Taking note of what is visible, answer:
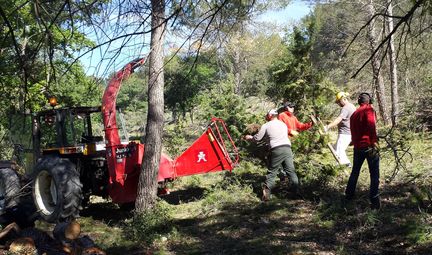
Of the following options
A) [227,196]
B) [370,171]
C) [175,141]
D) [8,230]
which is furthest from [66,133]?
[370,171]

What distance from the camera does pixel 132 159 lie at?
7266 mm

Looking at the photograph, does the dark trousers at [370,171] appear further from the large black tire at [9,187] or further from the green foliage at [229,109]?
the large black tire at [9,187]

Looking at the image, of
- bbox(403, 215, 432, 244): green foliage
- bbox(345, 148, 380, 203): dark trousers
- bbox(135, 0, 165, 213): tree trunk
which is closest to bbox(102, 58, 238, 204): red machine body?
bbox(135, 0, 165, 213): tree trunk

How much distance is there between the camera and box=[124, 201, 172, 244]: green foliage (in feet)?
20.7

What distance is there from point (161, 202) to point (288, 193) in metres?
2.24

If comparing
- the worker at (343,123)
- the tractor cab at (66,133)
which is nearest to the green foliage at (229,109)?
the worker at (343,123)

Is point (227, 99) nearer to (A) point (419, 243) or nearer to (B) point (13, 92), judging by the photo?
(A) point (419, 243)

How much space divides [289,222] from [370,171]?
1.33m

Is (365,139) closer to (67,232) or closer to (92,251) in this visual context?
(92,251)

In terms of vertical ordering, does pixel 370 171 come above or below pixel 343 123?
below

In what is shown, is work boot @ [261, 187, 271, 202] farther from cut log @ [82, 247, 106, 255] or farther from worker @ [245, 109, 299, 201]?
cut log @ [82, 247, 106, 255]

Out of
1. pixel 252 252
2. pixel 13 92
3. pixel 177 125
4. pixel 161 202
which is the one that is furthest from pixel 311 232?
pixel 177 125

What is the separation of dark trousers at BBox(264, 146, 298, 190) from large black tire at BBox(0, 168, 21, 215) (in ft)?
13.5

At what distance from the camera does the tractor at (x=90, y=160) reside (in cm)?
699
